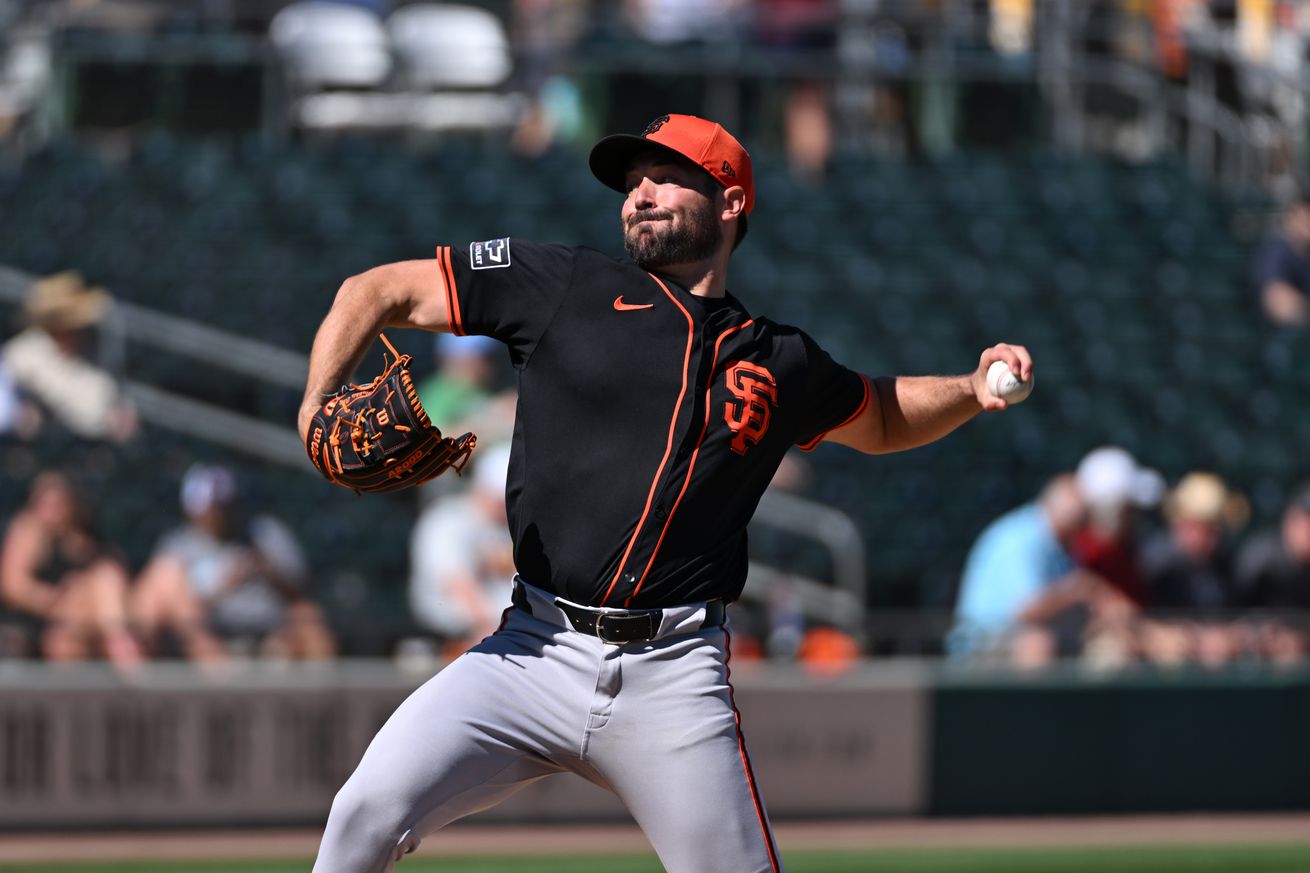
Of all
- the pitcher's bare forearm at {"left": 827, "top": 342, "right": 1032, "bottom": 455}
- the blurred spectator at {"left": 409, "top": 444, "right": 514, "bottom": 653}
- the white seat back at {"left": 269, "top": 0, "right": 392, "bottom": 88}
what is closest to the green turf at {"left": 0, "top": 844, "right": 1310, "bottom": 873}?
the blurred spectator at {"left": 409, "top": 444, "right": 514, "bottom": 653}

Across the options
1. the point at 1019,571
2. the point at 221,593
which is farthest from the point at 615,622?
the point at 1019,571

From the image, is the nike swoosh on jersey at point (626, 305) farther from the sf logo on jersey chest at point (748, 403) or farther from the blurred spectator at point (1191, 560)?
the blurred spectator at point (1191, 560)

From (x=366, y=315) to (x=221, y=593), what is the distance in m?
4.84

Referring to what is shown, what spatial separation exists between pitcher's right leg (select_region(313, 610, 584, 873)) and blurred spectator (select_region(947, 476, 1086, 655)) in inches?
205

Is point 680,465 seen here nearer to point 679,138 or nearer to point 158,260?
point 679,138

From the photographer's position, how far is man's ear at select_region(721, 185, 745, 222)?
13.3ft

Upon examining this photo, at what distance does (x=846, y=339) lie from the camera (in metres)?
11.7

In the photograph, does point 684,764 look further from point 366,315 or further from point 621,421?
point 366,315

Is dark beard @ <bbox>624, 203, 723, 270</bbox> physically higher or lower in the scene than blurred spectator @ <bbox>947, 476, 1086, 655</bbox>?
higher

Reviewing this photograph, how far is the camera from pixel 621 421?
153 inches

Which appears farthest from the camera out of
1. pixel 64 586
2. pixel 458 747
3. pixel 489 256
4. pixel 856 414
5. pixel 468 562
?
pixel 468 562

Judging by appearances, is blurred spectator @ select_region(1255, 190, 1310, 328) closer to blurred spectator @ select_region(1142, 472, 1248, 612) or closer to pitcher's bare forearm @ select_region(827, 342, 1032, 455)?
blurred spectator @ select_region(1142, 472, 1248, 612)

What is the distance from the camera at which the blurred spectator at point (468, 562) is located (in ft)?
27.5

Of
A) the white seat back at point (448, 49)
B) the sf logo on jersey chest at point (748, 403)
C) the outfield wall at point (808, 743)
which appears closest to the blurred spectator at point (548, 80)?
the white seat back at point (448, 49)
